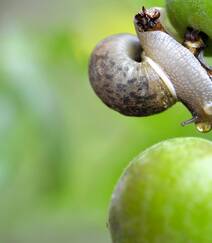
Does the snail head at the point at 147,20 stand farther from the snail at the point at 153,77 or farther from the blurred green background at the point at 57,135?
the blurred green background at the point at 57,135

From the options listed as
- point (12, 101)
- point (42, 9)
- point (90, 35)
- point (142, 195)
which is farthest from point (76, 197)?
point (42, 9)

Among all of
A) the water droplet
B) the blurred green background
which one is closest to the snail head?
the water droplet

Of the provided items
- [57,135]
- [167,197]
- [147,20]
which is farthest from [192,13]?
[57,135]

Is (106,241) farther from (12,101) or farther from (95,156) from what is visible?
(12,101)

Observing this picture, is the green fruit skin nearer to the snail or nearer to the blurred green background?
the snail

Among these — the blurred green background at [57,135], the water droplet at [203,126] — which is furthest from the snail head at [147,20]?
the blurred green background at [57,135]
